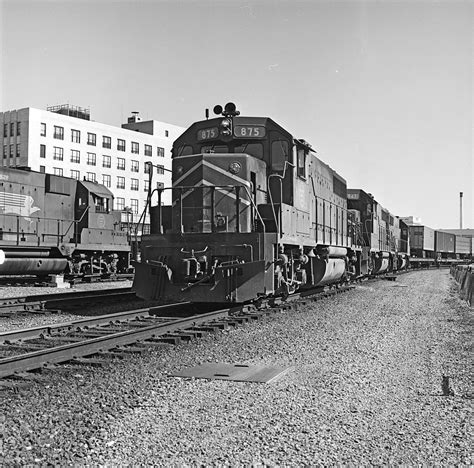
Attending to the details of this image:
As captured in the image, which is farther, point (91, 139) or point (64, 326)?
point (91, 139)

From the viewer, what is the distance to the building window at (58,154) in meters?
52.3

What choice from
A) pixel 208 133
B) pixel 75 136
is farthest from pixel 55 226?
pixel 75 136

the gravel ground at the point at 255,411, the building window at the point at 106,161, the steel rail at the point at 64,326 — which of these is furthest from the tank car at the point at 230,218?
the building window at the point at 106,161

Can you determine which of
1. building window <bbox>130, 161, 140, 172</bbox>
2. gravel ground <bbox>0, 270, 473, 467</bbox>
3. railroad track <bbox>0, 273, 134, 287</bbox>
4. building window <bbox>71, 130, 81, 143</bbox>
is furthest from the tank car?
building window <bbox>130, 161, 140, 172</bbox>

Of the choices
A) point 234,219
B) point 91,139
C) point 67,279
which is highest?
point 91,139

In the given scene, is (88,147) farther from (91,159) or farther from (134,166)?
(134,166)

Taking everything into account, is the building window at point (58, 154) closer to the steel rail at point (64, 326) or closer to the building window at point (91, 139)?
the building window at point (91, 139)

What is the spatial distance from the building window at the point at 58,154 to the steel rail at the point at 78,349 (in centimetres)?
4790

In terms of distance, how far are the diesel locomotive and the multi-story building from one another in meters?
36.6

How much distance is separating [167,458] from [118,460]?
278mm

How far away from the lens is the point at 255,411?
411 centimetres

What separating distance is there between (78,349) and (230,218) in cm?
432

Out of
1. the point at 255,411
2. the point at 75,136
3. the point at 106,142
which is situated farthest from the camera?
the point at 106,142

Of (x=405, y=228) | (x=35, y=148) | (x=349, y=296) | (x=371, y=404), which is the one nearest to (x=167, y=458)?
(x=371, y=404)
